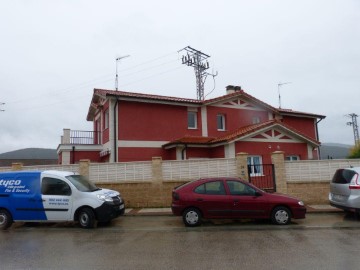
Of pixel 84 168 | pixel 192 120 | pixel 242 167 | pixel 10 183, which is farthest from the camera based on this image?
pixel 192 120

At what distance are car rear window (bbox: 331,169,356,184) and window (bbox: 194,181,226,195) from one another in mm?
4047

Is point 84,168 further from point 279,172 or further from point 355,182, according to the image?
point 355,182

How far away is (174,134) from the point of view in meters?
20.9

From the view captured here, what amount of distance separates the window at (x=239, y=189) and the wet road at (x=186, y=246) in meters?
0.98

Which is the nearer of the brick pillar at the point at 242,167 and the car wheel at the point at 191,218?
the car wheel at the point at 191,218

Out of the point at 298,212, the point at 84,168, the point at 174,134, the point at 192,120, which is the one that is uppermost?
the point at 192,120

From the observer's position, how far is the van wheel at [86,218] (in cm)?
1023

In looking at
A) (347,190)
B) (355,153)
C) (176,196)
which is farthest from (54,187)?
(355,153)

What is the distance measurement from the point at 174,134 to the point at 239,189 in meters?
10.9

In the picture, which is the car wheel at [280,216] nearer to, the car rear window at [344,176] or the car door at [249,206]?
the car door at [249,206]

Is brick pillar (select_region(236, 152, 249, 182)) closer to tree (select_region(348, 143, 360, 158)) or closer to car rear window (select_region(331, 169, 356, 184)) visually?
car rear window (select_region(331, 169, 356, 184))

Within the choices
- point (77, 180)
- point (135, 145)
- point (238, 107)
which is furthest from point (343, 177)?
point (238, 107)

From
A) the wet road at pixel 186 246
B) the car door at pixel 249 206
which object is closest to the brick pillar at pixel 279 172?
the wet road at pixel 186 246

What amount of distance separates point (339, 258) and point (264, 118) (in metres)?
19.2
